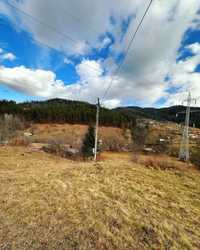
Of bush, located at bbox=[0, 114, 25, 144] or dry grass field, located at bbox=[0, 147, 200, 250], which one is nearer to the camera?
dry grass field, located at bbox=[0, 147, 200, 250]

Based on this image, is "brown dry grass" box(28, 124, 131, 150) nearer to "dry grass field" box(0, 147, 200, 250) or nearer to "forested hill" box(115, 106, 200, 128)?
"forested hill" box(115, 106, 200, 128)

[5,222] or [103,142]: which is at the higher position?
[5,222]

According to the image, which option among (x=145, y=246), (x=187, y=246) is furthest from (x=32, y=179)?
(x=187, y=246)

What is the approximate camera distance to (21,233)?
10.9 feet

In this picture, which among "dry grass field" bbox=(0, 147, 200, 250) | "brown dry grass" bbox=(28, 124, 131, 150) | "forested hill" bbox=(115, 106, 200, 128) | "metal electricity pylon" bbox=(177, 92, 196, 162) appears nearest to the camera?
"dry grass field" bbox=(0, 147, 200, 250)

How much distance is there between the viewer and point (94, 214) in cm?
423

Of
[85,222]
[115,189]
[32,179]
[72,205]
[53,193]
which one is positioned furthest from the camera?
[32,179]

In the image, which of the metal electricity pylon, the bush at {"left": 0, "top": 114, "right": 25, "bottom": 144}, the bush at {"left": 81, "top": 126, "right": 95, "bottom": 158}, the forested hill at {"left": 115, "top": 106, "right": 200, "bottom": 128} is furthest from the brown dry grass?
the forested hill at {"left": 115, "top": 106, "right": 200, "bottom": 128}

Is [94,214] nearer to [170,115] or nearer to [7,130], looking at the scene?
[7,130]

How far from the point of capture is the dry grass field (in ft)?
10.7

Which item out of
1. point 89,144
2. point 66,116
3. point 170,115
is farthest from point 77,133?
point 170,115

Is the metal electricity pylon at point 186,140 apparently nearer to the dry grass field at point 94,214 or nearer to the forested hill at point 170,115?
the dry grass field at point 94,214

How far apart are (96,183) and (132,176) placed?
199cm

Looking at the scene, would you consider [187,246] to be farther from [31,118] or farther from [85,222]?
[31,118]
